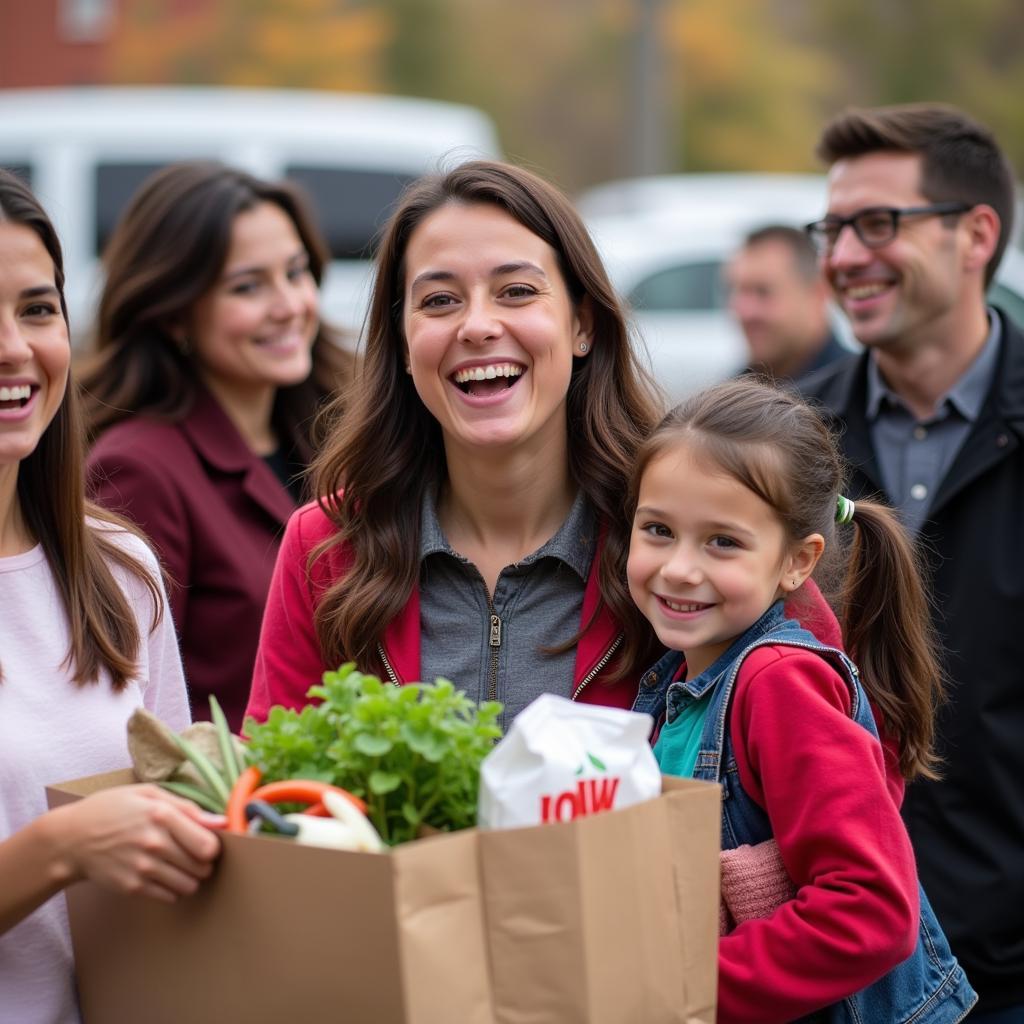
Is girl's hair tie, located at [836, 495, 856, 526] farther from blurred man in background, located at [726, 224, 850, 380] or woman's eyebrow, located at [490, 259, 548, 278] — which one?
blurred man in background, located at [726, 224, 850, 380]

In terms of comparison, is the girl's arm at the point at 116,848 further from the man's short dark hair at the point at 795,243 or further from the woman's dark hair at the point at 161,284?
the man's short dark hair at the point at 795,243

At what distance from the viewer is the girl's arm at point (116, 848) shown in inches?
82.1

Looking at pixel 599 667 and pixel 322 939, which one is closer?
pixel 322 939

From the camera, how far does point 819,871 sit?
2371 mm

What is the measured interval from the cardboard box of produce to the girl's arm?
4cm

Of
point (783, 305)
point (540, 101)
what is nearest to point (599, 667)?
point (783, 305)

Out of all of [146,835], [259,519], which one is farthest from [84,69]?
[146,835]

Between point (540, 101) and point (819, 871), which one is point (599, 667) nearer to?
point (819, 871)

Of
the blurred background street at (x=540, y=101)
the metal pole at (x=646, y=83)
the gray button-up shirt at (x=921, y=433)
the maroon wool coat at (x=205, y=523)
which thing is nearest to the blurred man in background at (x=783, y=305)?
the blurred background street at (x=540, y=101)

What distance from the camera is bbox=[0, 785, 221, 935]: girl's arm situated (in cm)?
209

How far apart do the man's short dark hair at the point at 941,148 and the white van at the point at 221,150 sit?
7.14 meters

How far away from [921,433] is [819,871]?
208cm

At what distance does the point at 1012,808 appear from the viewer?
3652 millimetres

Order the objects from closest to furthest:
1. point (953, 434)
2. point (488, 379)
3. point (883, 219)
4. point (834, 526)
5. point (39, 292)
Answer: point (39, 292) < point (834, 526) < point (488, 379) < point (953, 434) < point (883, 219)
